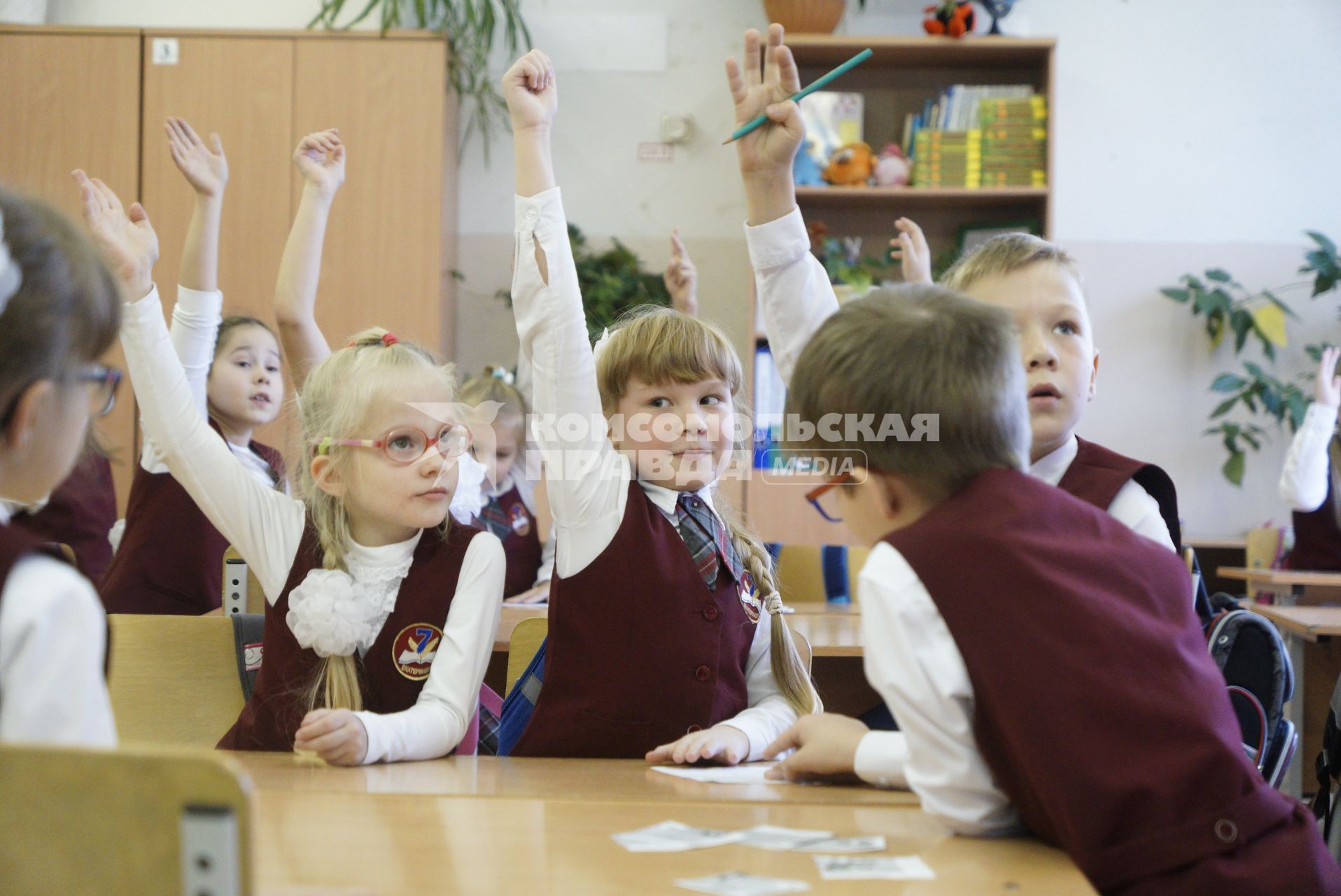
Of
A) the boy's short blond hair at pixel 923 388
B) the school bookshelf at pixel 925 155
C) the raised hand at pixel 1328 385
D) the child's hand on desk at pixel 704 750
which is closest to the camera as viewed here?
the boy's short blond hair at pixel 923 388

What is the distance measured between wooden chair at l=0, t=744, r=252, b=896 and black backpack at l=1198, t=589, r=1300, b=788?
1489 mm

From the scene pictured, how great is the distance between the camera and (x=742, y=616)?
1.68 metres

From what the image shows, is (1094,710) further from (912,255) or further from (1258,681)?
(912,255)

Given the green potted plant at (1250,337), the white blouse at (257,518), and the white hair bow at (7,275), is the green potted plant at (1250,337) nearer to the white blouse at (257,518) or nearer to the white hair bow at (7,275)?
the white blouse at (257,518)

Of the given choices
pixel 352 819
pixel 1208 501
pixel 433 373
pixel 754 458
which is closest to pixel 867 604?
pixel 352 819

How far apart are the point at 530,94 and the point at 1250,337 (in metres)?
4.80

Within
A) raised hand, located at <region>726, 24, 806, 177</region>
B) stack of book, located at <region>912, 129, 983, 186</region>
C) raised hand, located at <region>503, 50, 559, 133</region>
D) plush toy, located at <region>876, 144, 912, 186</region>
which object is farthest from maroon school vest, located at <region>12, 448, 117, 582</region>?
stack of book, located at <region>912, 129, 983, 186</region>

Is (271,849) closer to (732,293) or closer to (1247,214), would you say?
(732,293)

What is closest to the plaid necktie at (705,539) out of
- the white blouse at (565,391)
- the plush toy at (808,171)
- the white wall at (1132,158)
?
the white blouse at (565,391)

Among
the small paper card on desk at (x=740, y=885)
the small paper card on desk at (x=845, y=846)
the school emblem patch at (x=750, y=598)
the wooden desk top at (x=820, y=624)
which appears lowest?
the wooden desk top at (x=820, y=624)

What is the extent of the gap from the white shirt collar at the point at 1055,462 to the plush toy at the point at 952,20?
3.70 m

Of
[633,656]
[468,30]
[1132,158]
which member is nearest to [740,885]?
[633,656]

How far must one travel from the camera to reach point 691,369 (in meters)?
1.75

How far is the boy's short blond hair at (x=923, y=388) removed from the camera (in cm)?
105
